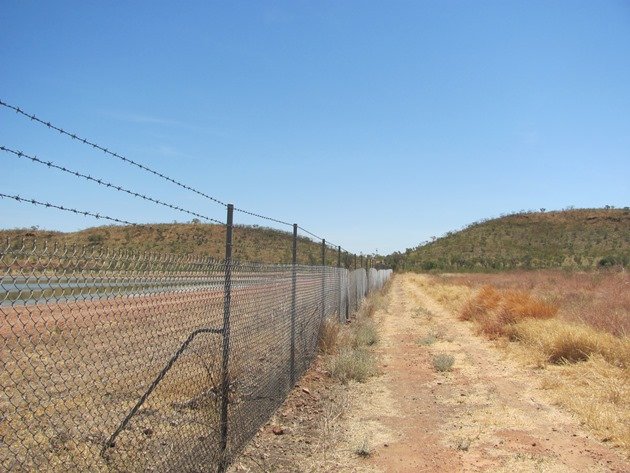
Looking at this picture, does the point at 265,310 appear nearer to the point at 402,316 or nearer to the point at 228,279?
the point at 228,279

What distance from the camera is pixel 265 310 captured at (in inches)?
259

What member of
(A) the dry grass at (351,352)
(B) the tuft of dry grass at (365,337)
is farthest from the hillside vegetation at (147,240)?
(B) the tuft of dry grass at (365,337)

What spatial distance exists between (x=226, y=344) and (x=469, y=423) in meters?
3.50

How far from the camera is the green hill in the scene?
76.9 meters

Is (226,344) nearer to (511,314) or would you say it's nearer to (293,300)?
(293,300)

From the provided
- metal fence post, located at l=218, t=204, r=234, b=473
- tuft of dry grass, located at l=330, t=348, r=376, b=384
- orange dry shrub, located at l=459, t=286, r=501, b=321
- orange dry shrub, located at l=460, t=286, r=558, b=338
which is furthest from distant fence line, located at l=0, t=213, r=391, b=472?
orange dry shrub, located at l=459, t=286, r=501, b=321

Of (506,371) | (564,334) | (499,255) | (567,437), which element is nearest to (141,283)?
(567,437)

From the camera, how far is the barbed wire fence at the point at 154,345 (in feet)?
10.2

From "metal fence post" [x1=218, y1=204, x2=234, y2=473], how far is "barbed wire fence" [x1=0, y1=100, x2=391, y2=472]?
0.4 inches

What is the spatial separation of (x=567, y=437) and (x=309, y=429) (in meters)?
2.89

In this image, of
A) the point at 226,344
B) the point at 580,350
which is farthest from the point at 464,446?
the point at 580,350

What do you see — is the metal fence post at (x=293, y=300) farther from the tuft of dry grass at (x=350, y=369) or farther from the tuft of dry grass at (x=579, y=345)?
the tuft of dry grass at (x=579, y=345)

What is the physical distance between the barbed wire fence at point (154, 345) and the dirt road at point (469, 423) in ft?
4.78

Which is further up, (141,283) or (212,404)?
A: (141,283)
